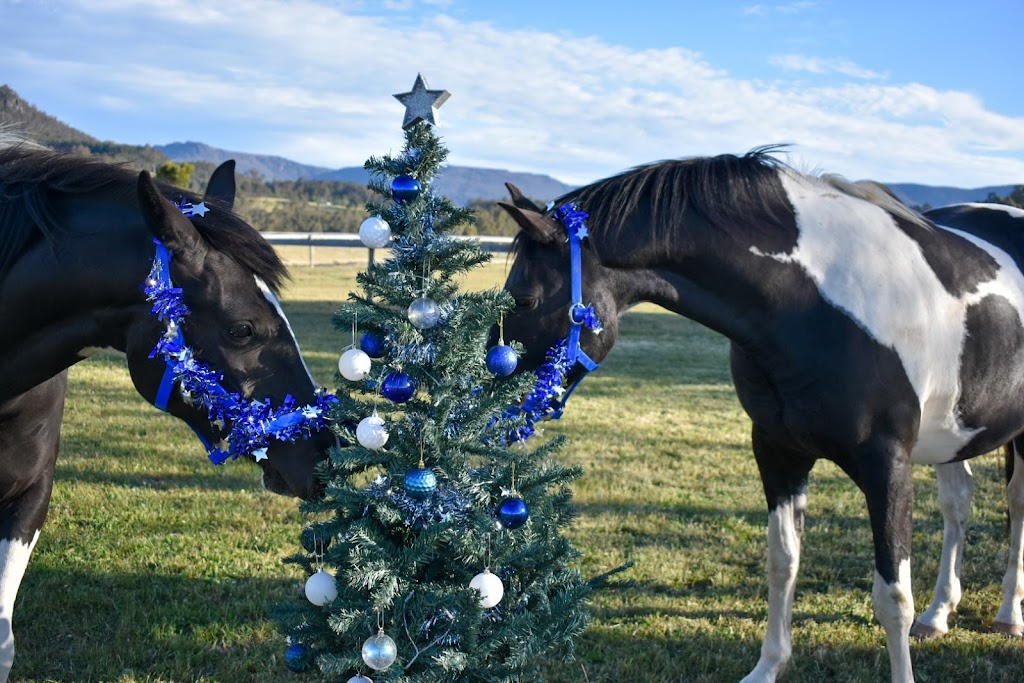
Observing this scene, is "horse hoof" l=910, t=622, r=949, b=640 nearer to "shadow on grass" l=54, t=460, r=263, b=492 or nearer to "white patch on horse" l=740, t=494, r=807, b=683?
"white patch on horse" l=740, t=494, r=807, b=683

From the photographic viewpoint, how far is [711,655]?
395 centimetres

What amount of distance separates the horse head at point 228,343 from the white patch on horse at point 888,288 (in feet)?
6.41

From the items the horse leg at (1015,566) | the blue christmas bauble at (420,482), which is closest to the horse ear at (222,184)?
the blue christmas bauble at (420,482)

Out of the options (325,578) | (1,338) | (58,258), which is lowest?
(325,578)

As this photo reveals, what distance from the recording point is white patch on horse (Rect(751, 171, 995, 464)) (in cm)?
317

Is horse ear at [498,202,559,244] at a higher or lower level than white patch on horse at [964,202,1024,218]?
lower

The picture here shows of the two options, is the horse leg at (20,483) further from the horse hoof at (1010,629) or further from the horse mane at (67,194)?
the horse hoof at (1010,629)

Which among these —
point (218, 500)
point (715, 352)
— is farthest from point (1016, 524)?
point (715, 352)

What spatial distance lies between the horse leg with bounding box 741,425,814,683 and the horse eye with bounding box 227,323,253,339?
2.30 meters

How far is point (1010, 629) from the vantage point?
4.28 metres

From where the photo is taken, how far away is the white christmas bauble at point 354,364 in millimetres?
2381

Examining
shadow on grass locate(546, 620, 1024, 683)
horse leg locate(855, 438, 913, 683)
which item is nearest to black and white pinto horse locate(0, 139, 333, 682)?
shadow on grass locate(546, 620, 1024, 683)

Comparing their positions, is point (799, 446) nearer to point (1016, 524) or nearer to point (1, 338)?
point (1016, 524)

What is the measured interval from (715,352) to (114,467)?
454 inches
